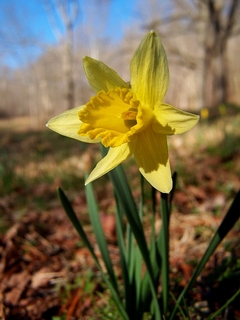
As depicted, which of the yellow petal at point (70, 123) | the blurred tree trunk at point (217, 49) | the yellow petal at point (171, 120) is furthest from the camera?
the blurred tree trunk at point (217, 49)

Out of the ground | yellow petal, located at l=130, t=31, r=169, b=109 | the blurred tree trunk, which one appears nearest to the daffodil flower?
yellow petal, located at l=130, t=31, r=169, b=109

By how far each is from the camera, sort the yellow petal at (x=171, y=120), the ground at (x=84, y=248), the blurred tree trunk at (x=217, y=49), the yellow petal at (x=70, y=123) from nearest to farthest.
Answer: the yellow petal at (x=171, y=120)
the yellow petal at (x=70, y=123)
the ground at (x=84, y=248)
the blurred tree trunk at (x=217, y=49)

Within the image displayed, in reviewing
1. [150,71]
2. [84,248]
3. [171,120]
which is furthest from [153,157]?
[84,248]

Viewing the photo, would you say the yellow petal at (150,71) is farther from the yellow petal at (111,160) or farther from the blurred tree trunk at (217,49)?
the blurred tree trunk at (217,49)

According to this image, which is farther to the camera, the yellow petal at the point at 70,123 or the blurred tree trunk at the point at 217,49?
the blurred tree trunk at the point at 217,49

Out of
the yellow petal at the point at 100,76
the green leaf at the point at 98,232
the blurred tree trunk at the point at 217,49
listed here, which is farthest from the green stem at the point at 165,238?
the blurred tree trunk at the point at 217,49

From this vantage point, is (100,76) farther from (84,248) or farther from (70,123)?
(84,248)

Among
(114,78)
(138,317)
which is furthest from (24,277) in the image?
(114,78)

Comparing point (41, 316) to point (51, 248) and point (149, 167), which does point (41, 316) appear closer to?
point (51, 248)
